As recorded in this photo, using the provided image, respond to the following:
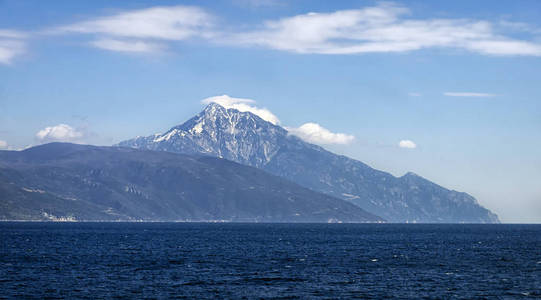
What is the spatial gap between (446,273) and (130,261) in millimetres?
70608

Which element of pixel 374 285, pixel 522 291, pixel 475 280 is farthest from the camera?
pixel 475 280

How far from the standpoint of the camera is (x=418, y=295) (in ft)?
346

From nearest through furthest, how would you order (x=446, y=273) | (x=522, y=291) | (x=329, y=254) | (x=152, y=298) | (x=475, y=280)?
(x=152, y=298)
(x=522, y=291)
(x=475, y=280)
(x=446, y=273)
(x=329, y=254)

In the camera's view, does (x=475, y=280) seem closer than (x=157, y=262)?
Yes

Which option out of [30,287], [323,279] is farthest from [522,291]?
[30,287]

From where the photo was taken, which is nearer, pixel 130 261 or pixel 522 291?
pixel 522 291

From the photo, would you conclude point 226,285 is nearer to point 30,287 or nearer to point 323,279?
point 323,279

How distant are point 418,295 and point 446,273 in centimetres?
3371

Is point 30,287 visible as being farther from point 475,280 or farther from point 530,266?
point 530,266

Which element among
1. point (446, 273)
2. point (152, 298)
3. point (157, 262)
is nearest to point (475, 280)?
point (446, 273)

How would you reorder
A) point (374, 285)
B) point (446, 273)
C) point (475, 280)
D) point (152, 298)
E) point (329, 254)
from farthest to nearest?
point (329, 254)
point (446, 273)
point (475, 280)
point (374, 285)
point (152, 298)

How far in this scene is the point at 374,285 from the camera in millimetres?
116812

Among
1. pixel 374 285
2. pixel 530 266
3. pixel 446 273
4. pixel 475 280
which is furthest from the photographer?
pixel 530 266

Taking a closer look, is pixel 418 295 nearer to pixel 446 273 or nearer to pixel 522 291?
pixel 522 291
